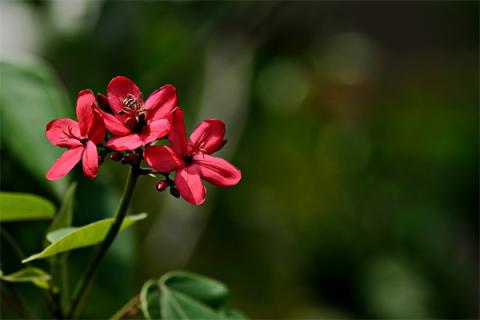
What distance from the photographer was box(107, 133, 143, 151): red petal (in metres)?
0.52

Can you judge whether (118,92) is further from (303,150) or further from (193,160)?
(303,150)

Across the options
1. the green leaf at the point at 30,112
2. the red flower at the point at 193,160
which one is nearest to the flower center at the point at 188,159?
the red flower at the point at 193,160

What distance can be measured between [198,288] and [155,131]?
223 millimetres

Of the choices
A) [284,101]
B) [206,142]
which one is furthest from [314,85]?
[206,142]

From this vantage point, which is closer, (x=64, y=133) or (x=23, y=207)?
(x=64, y=133)

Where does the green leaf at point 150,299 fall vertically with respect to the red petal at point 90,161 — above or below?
below

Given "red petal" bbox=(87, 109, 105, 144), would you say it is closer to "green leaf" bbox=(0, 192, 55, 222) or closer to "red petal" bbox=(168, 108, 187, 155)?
"red petal" bbox=(168, 108, 187, 155)

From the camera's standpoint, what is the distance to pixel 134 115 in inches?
21.5

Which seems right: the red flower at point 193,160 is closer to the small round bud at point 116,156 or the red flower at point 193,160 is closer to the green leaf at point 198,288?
the small round bud at point 116,156

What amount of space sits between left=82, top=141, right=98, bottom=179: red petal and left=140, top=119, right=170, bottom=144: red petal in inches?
1.4

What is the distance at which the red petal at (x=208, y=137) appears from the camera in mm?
562

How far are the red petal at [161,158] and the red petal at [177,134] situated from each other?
12 mm

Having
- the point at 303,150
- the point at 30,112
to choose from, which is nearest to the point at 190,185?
the point at 30,112

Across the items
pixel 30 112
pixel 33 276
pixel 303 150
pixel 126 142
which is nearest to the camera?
pixel 126 142
